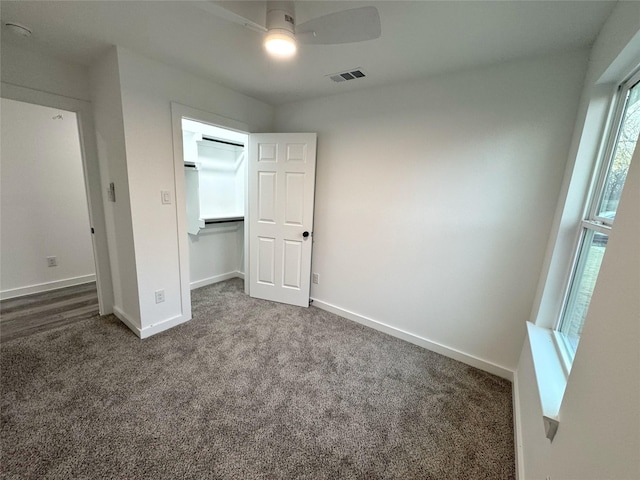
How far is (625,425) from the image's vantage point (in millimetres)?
589

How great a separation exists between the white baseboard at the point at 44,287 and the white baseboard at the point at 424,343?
316cm

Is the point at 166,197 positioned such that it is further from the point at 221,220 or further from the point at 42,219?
the point at 42,219

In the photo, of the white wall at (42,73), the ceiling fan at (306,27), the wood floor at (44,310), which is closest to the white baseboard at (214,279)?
the wood floor at (44,310)

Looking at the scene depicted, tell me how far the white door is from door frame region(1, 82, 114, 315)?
1.43m

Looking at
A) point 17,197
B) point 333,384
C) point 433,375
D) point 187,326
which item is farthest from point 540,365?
point 17,197

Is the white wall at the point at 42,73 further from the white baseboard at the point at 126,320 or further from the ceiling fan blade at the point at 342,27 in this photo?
the ceiling fan blade at the point at 342,27

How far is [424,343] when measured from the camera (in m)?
2.37

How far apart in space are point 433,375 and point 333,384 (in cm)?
81

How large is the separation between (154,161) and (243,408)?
204 centimetres

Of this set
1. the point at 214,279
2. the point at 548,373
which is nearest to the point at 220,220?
the point at 214,279

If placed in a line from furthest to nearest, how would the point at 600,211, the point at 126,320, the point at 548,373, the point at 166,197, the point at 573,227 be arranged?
the point at 126,320, the point at 166,197, the point at 573,227, the point at 600,211, the point at 548,373

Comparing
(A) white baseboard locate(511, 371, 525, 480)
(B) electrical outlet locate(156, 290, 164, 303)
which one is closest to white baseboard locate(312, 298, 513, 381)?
(A) white baseboard locate(511, 371, 525, 480)

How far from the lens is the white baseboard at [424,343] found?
6.70 ft

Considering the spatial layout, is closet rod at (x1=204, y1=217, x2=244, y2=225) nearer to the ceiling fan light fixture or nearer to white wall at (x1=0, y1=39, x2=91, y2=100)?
white wall at (x1=0, y1=39, x2=91, y2=100)
